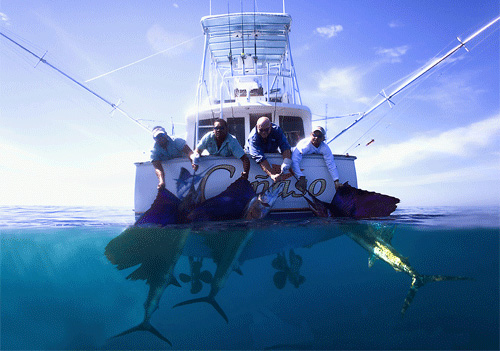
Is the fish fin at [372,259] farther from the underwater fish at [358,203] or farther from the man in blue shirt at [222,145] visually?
the man in blue shirt at [222,145]

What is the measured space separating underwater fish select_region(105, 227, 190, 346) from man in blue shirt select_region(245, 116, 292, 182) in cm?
204

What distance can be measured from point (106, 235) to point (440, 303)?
7.00m

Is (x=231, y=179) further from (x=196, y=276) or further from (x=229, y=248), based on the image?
(x=196, y=276)

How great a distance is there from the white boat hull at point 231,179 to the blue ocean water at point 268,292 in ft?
1.84

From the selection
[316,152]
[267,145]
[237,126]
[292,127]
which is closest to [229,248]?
[267,145]

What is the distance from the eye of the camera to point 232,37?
947 cm

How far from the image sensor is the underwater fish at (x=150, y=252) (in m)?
4.82

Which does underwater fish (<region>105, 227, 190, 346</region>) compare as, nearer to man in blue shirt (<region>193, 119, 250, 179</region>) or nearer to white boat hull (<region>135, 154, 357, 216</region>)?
white boat hull (<region>135, 154, 357, 216</region>)

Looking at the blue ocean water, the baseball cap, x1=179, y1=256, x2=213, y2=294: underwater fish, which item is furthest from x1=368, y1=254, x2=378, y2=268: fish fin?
the baseball cap

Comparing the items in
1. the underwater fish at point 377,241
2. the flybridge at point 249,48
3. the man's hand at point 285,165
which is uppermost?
the flybridge at point 249,48

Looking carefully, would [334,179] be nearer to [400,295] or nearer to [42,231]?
[400,295]

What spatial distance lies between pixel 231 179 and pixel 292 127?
4159 mm

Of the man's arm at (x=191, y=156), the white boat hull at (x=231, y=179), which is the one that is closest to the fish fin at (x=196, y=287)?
the white boat hull at (x=231, y=179)

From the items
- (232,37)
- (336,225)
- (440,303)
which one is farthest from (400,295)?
(232,37)
